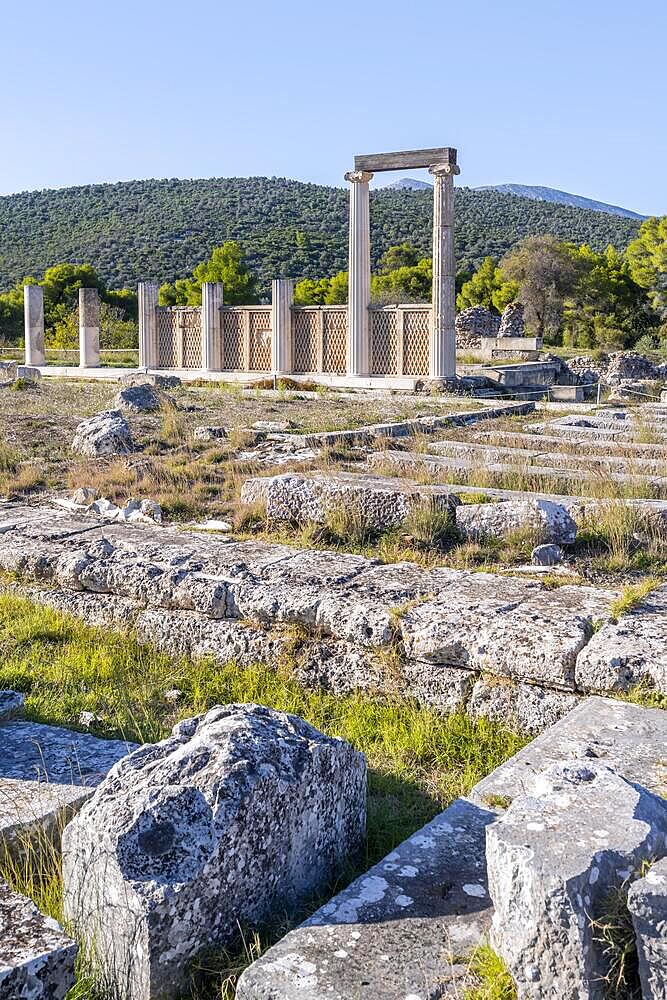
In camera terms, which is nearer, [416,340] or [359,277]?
[416,340]

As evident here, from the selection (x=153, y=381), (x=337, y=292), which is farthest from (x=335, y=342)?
(x=337, y=292)

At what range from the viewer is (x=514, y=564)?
611cm

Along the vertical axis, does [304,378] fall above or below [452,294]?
below

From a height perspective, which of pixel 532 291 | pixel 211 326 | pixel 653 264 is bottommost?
pixel 211 326

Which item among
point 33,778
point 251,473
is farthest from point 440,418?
point 33,778

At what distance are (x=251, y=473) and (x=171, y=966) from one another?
7509 mm

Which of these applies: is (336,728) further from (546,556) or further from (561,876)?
(561,876)

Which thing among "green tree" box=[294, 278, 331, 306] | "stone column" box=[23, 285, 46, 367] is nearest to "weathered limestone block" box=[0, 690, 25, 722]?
"stone column" box=[23, 285, 46, 367]

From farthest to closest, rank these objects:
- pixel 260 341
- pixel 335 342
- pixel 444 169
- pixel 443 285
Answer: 1. pixel 260 341
2. pixel 335 342
3. pixel 443 285
4. pixel 444 169

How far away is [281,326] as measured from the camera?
27.6 m

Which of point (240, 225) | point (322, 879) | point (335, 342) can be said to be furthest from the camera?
point (240, 225)

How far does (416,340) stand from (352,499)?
1930cm

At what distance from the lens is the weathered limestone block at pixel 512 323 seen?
1631 inches

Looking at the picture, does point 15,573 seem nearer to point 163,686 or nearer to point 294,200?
point 163,686
